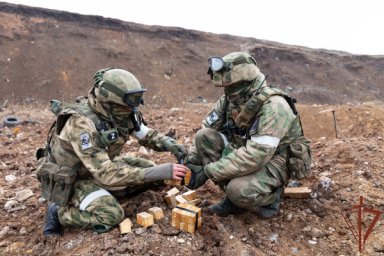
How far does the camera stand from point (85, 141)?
345 centimetres

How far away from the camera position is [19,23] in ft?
58.6

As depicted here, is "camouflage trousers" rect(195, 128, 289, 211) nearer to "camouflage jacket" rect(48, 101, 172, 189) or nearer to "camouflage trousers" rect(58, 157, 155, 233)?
"camouflage jacket" rect(48, 101, 172, 189)

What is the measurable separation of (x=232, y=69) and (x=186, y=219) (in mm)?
1460

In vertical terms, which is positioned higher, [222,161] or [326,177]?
[222,161]

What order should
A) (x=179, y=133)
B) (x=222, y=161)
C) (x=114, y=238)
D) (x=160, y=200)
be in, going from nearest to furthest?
1. (x=114, y=238)
2. (x=222, y=161)
3. (x=160, y=200)
4. (x=179, y=133)

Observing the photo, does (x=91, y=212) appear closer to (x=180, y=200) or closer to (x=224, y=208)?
(x=180, y=200)

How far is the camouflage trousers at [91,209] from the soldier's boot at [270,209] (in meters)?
1.38

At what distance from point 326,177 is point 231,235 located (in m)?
1.78

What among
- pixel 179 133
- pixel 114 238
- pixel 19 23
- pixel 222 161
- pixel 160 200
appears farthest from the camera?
pixel 19 23

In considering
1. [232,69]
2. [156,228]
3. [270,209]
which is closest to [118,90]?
[232,69]

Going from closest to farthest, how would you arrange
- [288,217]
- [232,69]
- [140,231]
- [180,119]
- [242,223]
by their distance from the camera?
[140,231] < [232,69] < [242,223] < [288,217] < [180,119]

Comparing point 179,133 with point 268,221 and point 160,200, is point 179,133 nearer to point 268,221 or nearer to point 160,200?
point 160,200

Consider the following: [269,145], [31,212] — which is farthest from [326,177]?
[31,212]

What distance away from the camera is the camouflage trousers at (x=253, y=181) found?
11.9 ft
